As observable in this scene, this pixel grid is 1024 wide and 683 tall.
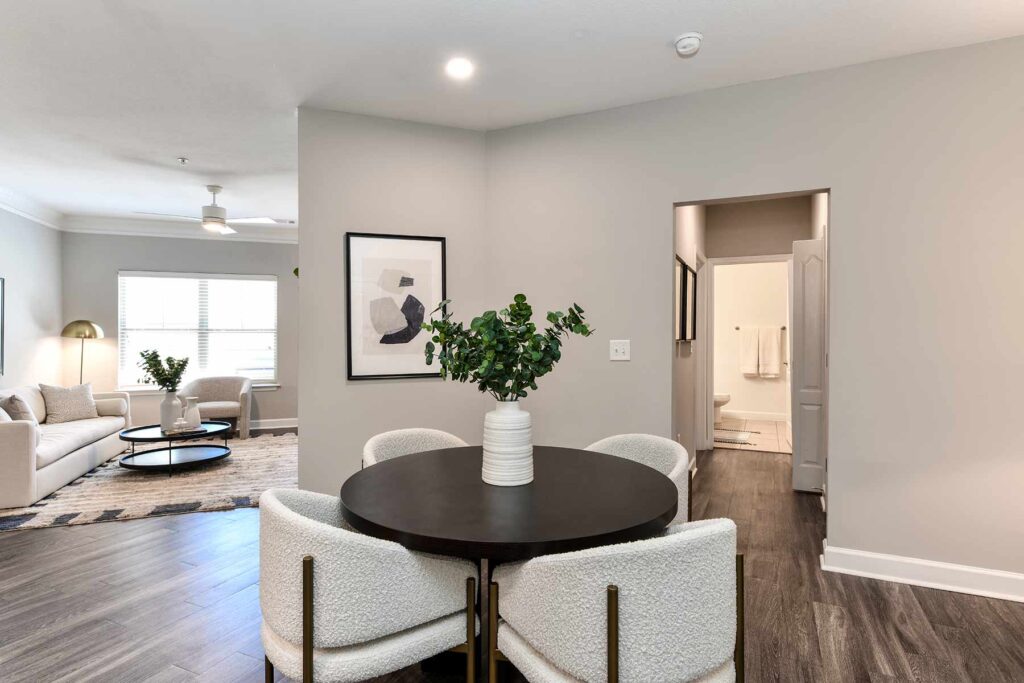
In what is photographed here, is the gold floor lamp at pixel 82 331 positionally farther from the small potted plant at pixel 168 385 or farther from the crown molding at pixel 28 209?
the small potted plant at pixel 168 385

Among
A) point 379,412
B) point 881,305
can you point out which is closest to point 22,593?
point 379,412

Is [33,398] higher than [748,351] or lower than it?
lower

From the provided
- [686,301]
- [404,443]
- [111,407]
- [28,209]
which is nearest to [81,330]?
[111,407]

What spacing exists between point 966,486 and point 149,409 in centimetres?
748

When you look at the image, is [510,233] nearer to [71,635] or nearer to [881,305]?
[881,305]

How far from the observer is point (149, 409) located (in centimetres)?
652

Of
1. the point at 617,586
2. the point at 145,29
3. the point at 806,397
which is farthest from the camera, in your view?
the point at 806,397

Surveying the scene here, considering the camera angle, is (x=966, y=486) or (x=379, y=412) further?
(x=379, y=412)

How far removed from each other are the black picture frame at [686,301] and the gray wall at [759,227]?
653mm

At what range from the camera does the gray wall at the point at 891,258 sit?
250cm

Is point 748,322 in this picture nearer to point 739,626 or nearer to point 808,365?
point 808,365

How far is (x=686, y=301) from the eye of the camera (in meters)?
4.41

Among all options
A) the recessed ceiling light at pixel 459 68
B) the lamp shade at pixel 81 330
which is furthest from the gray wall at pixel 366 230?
the lamp shade at pixel 81 330

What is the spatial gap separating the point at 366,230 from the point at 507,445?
209 centimetres
